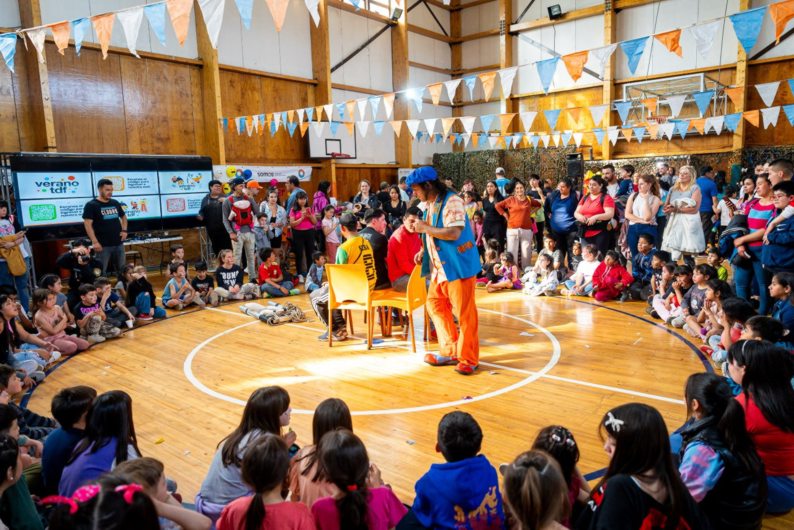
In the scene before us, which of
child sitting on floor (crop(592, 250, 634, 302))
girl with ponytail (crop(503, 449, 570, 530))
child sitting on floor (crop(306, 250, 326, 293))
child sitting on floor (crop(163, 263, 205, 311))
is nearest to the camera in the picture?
girl with ponytail (crop(503, 449, 570, 530))

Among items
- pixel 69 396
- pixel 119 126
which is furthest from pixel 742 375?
pixel 119 126

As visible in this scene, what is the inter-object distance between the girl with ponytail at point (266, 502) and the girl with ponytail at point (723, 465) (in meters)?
1.48

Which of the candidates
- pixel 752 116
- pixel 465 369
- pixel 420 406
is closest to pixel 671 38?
pixel 465 369

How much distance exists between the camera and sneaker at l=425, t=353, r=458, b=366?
15.6 ft

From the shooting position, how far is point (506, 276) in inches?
317

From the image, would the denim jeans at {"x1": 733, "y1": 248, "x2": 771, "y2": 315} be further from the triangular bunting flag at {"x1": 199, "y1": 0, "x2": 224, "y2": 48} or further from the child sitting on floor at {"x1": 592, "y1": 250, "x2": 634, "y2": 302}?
the triangular bunting flag at {"x1": 199, "y1": 0, "x2": 224, "y2": 48}

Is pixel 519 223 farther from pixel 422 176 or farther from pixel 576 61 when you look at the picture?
pixel 422 176

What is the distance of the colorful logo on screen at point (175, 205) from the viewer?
1061cm

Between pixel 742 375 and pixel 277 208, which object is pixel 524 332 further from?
pixel 277 208

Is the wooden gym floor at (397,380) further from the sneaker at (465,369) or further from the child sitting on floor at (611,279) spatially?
A: the child sitting on floor at (611,279)

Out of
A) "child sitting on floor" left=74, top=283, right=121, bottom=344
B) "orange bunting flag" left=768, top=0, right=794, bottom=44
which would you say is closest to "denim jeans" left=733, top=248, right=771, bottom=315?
"orange bunting flag" left=768, top=0, right=794, bottom=44

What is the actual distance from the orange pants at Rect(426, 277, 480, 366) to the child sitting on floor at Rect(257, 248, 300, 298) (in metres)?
3.76

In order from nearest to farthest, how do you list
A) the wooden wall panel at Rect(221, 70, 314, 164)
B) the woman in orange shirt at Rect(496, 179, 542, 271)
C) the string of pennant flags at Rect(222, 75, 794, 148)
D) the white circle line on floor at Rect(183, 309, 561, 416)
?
the white circle line on floor at Rect(183, 309, 561, 416) < the woman in orange shirt at Rect(496, 179, 542, 271) < the string of pennant flags at Rect(222, 75, 794, 148) < the wooden wall panel at Rect(221, 70, 314, 164)

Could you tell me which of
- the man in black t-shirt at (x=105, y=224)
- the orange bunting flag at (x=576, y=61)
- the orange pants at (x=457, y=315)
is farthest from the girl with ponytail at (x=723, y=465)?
the man in black t-shirt at (x=105, y=224)
